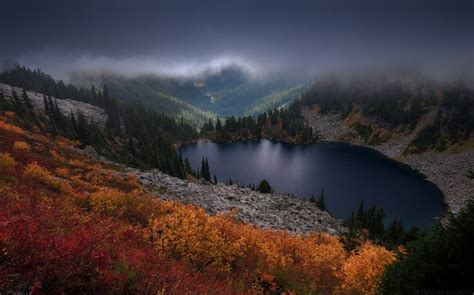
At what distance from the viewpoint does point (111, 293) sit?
27.5ft

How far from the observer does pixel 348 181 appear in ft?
500

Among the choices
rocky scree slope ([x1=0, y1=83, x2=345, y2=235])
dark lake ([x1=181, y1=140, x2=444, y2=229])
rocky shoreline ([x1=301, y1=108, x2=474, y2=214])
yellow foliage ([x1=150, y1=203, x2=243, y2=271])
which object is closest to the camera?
yellow foliage ([x1=150, y1=203, x2=243, y2=271])

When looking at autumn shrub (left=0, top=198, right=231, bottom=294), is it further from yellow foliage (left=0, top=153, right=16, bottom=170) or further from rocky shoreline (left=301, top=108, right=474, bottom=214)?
rocky shoreline (left=301, top=108, right=474, bottom=214)

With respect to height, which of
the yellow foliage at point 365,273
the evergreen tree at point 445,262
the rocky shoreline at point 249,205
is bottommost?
the rocky shoreline at point 249,205

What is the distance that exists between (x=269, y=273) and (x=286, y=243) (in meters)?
11.5

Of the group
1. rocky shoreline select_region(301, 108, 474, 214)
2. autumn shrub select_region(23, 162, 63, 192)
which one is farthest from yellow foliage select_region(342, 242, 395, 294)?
rocky shoreline select_region(301, 108, 474, 214)

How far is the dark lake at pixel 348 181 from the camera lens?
12293 centimetres

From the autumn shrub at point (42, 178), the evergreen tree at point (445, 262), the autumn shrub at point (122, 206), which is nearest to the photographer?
the evergreen tree at point (445, 262)

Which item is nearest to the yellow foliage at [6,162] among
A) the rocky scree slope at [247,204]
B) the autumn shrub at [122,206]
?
the autumn shrub at [122,206]

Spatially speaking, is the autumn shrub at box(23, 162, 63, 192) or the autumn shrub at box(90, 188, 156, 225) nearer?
the autumn shrub at box(90, 188, 156, 225)

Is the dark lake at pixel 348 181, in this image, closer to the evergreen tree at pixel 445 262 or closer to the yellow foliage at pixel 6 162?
the evergreen tree at pixel 445 262

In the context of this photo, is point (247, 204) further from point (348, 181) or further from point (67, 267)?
point (348, 181)

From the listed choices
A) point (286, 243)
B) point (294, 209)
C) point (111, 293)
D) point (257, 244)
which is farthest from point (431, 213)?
point (111, 293)

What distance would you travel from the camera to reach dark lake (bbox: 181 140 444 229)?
4840 inches
